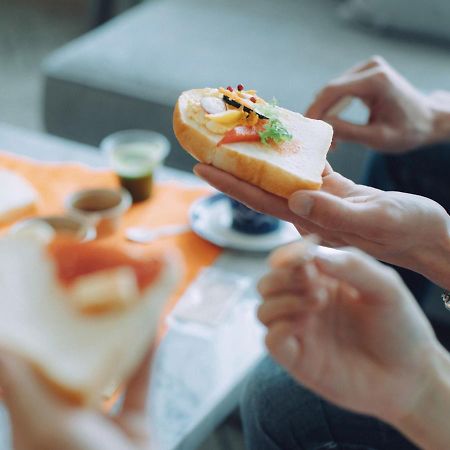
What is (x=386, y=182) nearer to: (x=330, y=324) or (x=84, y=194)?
(x=84, y=194)

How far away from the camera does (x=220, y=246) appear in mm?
1173

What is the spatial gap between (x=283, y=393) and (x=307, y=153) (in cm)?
36

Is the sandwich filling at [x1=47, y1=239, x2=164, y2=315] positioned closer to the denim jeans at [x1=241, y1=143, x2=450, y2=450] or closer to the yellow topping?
the yellow topping

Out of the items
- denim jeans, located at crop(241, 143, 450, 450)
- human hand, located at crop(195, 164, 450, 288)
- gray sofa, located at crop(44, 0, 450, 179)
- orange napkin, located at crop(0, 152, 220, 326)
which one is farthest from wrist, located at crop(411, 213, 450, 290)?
gray sofa, located at crop(44, 0, 450, 179)

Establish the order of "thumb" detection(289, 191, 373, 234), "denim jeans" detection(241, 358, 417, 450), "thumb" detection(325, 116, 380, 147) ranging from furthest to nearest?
"thumb" detection(325, 116, 380, 147), "denim jeans" detection(241, 358, 417, 450), "thumb" detection(289, 191, 373, 234)

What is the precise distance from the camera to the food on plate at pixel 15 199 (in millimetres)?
1182

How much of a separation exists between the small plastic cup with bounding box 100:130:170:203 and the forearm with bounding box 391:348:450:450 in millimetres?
783

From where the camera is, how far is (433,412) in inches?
21.7

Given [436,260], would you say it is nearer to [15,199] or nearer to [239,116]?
[239,116]

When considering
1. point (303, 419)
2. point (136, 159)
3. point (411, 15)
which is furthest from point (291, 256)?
point (411, 15)

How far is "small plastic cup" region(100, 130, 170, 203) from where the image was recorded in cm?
126

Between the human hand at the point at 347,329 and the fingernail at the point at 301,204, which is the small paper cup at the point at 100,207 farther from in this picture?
the human hand at the point at 347,329

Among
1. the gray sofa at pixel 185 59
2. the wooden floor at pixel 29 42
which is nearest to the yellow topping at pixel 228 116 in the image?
the gray sofa at pixel 185 59

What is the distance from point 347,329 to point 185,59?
1444 mm
